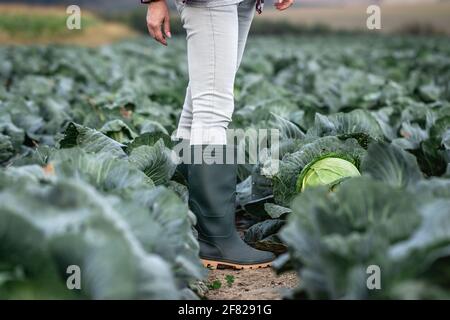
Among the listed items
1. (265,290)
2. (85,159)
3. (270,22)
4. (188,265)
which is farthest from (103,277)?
(270,22)

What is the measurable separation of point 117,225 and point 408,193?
928mm

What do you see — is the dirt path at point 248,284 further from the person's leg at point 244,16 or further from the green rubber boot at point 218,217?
the person's leg at point 244,16

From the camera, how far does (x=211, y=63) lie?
2.96m

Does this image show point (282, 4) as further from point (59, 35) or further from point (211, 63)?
point (59, 35)

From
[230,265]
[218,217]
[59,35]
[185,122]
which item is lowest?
[230,265]

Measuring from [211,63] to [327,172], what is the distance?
0.81 metres

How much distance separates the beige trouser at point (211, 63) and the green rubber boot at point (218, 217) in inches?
4.5

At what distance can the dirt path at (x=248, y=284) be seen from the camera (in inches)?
111

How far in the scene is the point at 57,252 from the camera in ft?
6.28

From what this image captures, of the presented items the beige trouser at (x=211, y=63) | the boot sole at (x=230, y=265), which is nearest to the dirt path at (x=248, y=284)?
the boot sole at (x=230, y=265)

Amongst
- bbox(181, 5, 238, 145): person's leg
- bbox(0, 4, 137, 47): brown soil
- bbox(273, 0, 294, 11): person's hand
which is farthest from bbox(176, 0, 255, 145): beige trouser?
bbox(0, 4, 137, 47): brown soil

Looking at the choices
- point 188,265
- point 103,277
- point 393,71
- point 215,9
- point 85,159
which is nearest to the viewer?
point 103,277

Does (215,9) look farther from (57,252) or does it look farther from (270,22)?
(270,22)

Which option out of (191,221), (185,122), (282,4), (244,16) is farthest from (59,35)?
(191,221)
